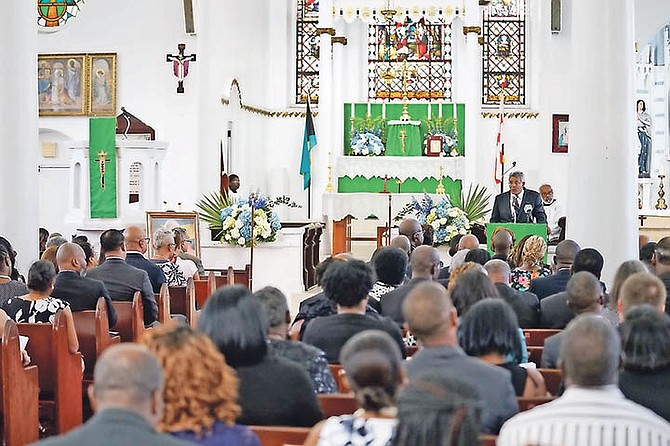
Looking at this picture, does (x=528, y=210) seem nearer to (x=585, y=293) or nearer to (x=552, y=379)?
(x=585, y=293)

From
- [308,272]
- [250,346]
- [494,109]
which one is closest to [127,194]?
[308,272]

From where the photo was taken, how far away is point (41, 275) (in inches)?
260

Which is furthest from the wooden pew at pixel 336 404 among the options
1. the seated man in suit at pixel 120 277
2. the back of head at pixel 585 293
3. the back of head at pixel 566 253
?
the seated man in suit at pixel 120 277

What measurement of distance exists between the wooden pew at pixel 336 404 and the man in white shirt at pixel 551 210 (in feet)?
29.3

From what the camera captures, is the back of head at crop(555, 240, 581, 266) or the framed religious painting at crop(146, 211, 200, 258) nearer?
the back of head at crop(555, 240, 581, 266)

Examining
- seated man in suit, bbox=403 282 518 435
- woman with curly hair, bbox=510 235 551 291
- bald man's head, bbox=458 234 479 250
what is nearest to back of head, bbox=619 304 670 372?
seated man in suit, bbox=403 282 518 435

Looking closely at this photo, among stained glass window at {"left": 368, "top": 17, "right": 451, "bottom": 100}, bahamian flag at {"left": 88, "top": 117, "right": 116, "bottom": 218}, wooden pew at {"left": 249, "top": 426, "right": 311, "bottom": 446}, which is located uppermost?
stained glass window at {"left": 368, "top": 17, "right": 451, "bottom": 100}

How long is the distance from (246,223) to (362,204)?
5166 millimetres

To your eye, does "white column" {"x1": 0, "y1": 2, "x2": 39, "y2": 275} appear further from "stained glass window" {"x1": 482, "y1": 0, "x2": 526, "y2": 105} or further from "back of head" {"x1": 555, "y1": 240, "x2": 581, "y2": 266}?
"stained glass window" {"x1": 482, "y1": 0, "x2": 526, "y2": 105}

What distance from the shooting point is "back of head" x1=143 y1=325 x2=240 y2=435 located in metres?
3.24

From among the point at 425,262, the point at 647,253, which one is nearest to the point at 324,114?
the point at 647,253

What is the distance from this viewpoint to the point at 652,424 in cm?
337

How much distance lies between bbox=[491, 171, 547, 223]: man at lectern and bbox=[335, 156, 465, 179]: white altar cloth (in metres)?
7.82

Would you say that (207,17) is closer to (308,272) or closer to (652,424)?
(308,272)
